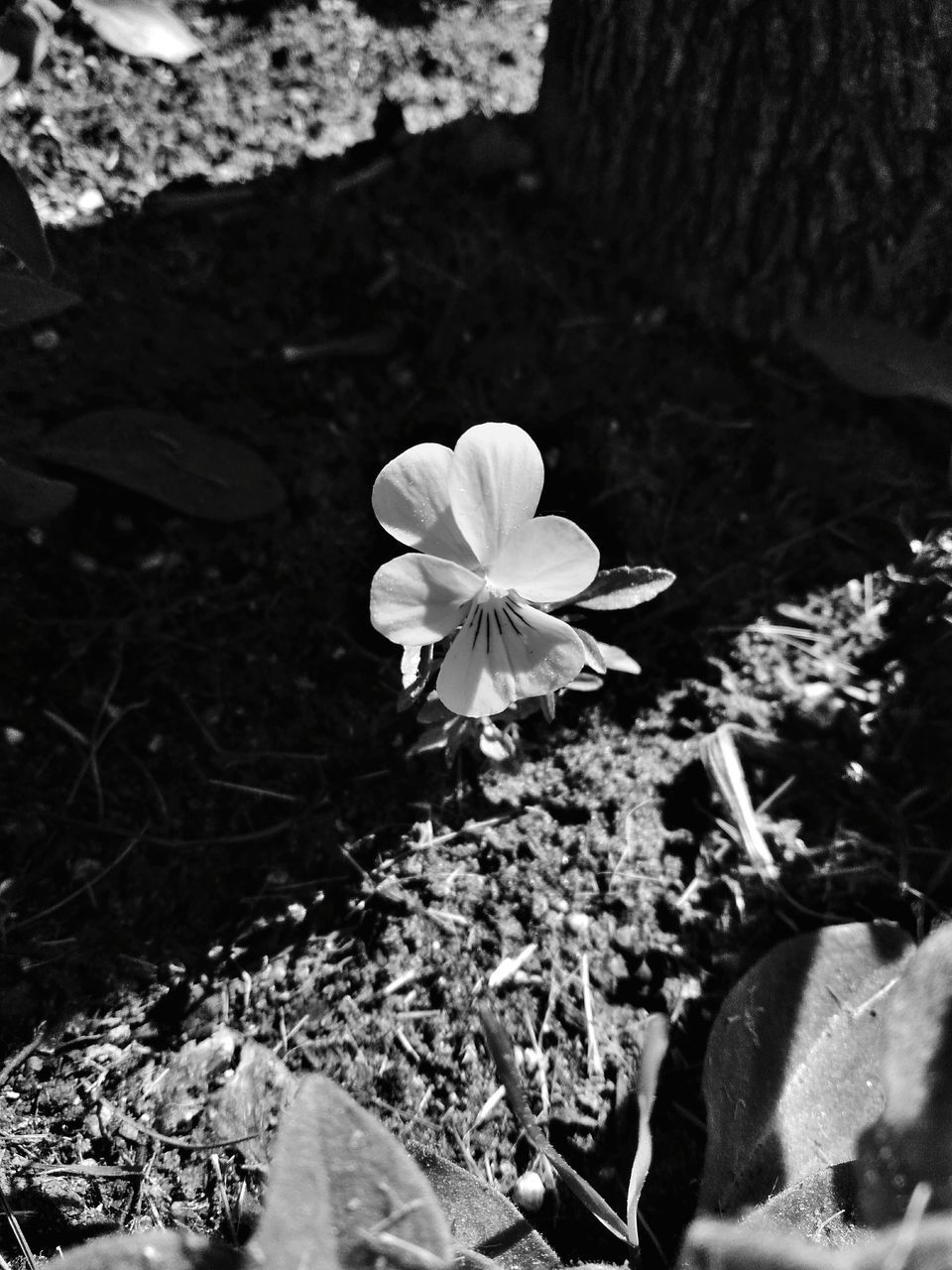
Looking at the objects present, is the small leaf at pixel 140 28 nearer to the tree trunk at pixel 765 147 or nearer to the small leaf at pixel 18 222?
the small leaf at pixel 18 222

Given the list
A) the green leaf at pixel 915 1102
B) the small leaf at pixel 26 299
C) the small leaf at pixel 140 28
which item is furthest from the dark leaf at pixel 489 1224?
the small leaf at pixel 140 28

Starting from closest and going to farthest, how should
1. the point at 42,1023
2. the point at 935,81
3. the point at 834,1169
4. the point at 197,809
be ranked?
the point at 834,1169 → the point at 42,1023 → the point at 197,809 → the point at 935,81

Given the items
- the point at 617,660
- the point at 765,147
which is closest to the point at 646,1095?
the point at 617,660

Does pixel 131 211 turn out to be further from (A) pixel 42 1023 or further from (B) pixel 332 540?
(A) pixel 42 1023

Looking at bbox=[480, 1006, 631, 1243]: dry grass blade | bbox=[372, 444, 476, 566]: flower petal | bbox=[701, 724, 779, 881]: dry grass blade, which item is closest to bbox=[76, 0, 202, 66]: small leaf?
bbox=[372, 444, 476, 566]: flower petal

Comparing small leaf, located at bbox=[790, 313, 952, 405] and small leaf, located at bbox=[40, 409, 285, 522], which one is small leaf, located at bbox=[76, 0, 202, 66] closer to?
small leaf, located at bbox=[40, 409, 285, 522]

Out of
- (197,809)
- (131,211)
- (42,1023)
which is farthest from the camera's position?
(131,211)

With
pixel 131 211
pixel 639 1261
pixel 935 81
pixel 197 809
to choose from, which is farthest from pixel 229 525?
pixel 935 81
